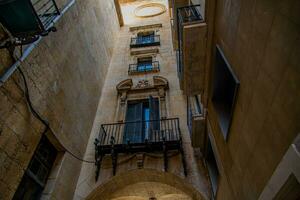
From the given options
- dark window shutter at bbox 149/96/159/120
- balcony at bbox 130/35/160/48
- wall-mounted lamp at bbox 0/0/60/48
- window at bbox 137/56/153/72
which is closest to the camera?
wall-mounted lamp at bbox 0/0/60/48

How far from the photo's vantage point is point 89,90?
27.3 ft

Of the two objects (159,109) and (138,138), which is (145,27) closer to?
(159,109)

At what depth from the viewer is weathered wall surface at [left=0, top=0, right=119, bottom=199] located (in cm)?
407

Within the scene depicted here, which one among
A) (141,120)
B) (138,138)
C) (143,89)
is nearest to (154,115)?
(141,120)

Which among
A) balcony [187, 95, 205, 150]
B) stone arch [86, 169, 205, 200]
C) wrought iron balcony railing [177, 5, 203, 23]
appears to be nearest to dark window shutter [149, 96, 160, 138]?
stone arch [86, 169, 205, 200]

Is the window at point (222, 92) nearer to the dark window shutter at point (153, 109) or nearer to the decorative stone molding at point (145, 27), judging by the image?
the dark window shutter at point (153, 109)

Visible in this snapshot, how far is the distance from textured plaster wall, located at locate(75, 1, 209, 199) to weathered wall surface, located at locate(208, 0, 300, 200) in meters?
2.70

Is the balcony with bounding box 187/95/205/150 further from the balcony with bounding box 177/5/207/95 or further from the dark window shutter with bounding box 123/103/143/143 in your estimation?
the dark window shutter with bounding box 123/103/143/143

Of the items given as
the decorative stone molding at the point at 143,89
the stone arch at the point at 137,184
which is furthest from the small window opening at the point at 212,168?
the decorative stone molding at the point at 143,89

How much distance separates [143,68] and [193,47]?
256 inches

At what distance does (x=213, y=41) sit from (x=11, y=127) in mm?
4592

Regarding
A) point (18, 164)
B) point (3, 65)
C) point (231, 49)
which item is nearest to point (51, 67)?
point (3, 65)

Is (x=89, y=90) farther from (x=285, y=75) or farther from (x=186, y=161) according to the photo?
(x=285, y=75)

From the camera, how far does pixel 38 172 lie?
5086 mm
